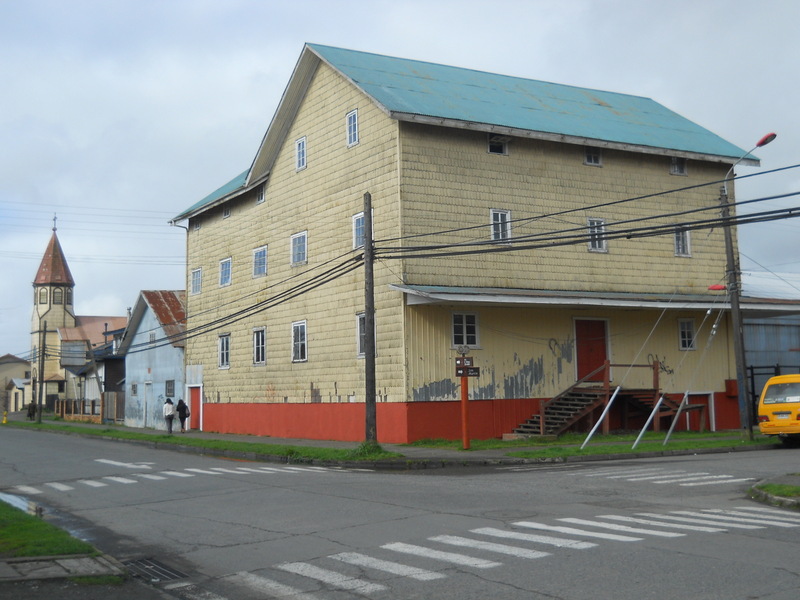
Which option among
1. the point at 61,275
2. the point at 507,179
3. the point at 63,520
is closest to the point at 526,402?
the point at 507,179

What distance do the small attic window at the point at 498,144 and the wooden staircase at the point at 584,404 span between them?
7477mm

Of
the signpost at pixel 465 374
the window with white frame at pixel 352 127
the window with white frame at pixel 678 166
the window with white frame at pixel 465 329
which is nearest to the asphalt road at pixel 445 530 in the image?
the signpost at pixel 465 374

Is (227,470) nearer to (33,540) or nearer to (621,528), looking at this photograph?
(33,540)

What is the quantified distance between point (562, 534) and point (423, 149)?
18.4 meters

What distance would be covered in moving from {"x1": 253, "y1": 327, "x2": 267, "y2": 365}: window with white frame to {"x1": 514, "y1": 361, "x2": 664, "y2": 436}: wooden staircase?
1158 centimetres

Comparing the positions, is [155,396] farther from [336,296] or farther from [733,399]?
[733,399]

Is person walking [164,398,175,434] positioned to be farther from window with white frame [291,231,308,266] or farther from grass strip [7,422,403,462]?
window with white frame [291,231,308,266]

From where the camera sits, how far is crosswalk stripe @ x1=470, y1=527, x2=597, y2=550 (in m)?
9.45

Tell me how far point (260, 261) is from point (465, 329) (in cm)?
1114

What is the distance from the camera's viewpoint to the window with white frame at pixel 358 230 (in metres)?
28.6

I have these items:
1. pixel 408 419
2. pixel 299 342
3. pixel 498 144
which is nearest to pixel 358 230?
pixel 498 144

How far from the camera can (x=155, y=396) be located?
45.2m

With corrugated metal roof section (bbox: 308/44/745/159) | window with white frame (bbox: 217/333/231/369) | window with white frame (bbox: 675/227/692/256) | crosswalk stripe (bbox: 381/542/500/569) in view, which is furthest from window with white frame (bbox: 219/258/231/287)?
crosswalk stripe (bbox: 381/542/500/569)

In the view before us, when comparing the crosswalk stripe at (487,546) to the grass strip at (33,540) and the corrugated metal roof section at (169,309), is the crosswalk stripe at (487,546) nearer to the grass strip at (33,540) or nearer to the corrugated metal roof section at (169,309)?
the grass strip at (33,540)
